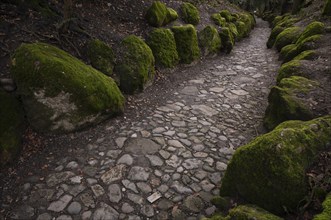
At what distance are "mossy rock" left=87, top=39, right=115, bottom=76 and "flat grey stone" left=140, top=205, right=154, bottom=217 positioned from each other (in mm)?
3497

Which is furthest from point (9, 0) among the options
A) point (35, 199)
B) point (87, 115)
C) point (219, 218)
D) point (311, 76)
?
point (311, 76)

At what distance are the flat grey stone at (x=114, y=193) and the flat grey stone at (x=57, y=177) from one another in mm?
680

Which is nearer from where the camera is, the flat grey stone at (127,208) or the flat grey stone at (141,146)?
the flat grey stone at (127,208)

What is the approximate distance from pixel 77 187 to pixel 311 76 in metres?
5.63

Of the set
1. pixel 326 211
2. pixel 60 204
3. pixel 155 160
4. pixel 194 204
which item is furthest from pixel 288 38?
pixel 60 204

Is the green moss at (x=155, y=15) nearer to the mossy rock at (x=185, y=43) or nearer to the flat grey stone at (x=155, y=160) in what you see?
the mossy rock at (x=185, y=43)

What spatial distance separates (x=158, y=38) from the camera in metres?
8.05

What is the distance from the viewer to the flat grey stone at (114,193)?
152 inches

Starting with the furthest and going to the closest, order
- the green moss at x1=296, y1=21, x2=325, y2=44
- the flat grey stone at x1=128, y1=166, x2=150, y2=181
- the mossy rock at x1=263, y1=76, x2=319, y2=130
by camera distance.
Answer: the green moss at x1=296, y1=21, x2=325, y2=44
the mossy rock at x1=263, y1=76, x2=319, y2=130
the flat grey stone at x1=128, y1=166, x2=150, y2=181

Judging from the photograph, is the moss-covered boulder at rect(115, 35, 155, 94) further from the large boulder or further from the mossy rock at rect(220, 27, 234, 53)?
the mossy rock at rect(220, 27, 234, 53)

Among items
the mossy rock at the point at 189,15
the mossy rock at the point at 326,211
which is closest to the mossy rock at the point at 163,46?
the mossy rock at the point at 189,15

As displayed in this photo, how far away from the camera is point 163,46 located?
8.11 meters

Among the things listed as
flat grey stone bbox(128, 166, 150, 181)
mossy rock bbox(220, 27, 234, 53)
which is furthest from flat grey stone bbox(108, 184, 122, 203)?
mossy rock bbox(220, 27, 234, 53)

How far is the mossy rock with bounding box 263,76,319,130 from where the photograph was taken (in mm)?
4914
